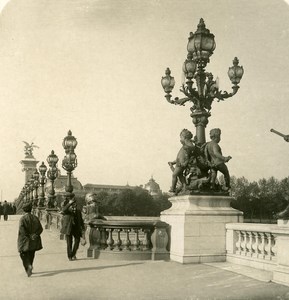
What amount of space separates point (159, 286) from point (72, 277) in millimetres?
1993

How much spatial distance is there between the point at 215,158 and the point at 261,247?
270cm

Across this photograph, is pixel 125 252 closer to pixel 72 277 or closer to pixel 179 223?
pixel 179 223

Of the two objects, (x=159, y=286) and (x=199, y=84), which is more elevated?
(x=199, y=84)

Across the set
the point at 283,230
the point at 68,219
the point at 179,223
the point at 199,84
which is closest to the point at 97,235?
the point at 68,219

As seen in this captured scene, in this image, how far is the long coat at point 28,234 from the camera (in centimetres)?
1086

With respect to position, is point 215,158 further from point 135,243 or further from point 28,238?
point 28,238

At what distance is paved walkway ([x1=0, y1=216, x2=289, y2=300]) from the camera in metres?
8.48

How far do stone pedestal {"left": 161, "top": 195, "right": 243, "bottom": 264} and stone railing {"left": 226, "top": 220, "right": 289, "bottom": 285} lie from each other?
0.26 m

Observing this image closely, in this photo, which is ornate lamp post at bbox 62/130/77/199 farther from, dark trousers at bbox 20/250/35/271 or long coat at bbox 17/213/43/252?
dark trousers at bbox 20/250/35/271

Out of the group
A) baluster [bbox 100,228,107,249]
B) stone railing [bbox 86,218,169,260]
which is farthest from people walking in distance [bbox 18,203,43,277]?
baluster [bbox 100,228,107,249]

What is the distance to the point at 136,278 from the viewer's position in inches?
401

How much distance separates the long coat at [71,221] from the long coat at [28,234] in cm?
258

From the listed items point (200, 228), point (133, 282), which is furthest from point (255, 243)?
point (133, 282)

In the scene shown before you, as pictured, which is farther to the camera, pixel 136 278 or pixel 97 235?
pixel 97 235
